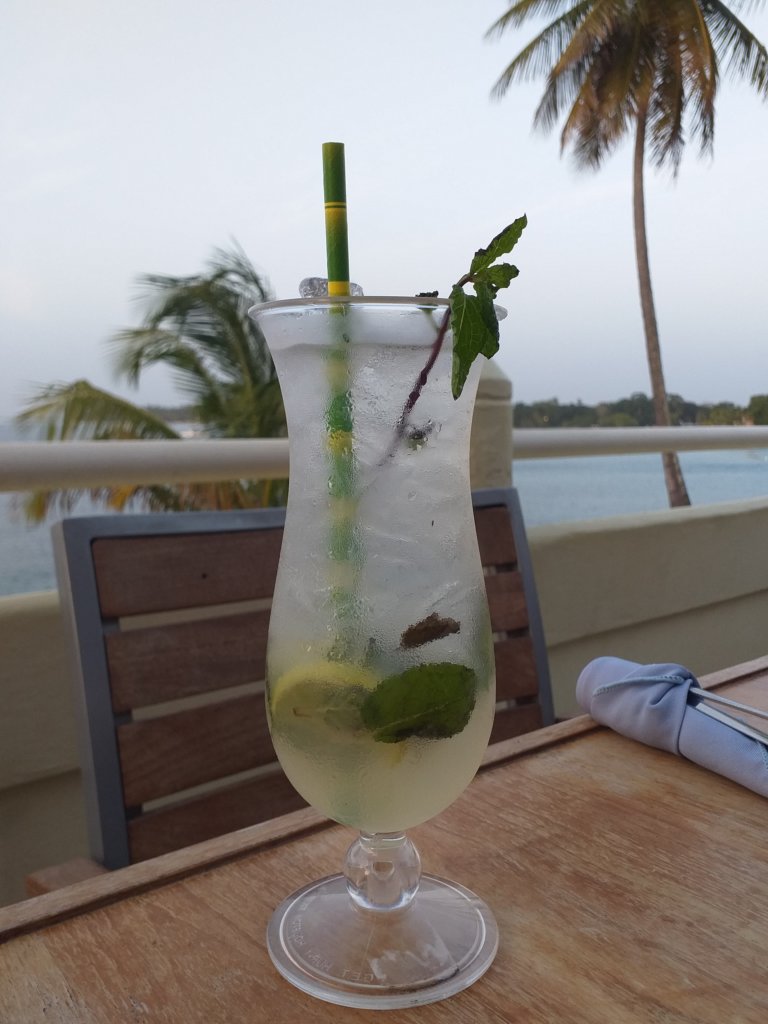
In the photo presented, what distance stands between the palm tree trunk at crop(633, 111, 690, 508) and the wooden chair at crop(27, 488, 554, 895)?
43.7 ft

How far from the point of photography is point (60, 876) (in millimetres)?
705

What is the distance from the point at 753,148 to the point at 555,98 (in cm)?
344

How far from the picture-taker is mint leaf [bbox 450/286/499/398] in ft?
1.45

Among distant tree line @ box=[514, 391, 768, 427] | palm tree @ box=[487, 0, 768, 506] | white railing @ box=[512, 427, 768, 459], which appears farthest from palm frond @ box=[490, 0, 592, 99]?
white railing @ box=[512, 427, 768, 459]

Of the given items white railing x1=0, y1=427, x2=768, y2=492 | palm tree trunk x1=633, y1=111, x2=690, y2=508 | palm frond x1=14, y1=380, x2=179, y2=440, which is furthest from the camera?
palm tree trunk x1=633, y1=111, x2=690, y2=508

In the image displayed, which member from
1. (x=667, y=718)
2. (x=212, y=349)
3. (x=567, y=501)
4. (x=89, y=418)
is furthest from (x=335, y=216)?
(x=567, y=501)

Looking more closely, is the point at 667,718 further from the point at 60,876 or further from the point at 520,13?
the point at 520,13

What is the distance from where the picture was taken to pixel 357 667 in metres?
0.45

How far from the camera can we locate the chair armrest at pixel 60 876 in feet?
2.26

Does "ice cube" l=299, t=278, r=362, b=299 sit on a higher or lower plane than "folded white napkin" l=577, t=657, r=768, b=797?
higher

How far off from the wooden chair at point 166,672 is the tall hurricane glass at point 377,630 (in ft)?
1.19

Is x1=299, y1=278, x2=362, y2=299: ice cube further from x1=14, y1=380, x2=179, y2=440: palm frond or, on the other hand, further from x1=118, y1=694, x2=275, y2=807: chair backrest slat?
x1=14, y1=380, x2=179, y2=440: palm frond

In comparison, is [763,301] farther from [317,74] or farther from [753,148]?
[317,74]

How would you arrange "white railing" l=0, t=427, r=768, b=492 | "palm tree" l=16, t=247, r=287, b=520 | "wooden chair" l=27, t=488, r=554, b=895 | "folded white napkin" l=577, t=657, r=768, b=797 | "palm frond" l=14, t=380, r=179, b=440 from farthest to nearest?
"palm tree" l=16, t=247, r=287, b=520 → "palm frond" l=14, t=380, r=179, b=440 → "white railing" l=0, t=427, r=768, b=492 → "wooden chair" l=27, t=488, r=554, b=895 → "folded white napkin" l=577, t=657, r=768, b=797
